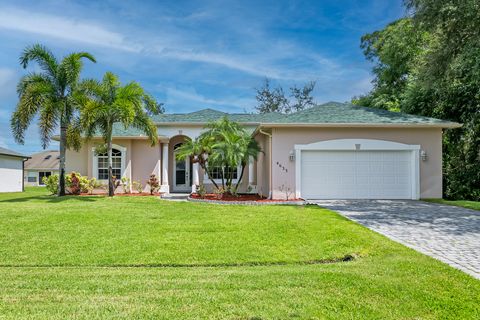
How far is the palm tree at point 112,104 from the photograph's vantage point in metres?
15.6

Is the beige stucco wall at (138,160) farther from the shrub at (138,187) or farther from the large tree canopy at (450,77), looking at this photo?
the large tree canopy at (450,77)

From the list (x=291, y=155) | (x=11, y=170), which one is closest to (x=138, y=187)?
(x=291, y=155)

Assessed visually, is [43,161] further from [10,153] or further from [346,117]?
[346,117]

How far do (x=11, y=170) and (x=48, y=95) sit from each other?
17.4 meters

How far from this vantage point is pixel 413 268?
5434mm

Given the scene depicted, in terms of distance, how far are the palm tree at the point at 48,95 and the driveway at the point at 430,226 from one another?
12.3 m

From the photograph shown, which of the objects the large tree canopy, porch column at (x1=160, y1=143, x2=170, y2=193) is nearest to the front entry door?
porch column at (x1=160, y1=143, x2=170, y2=193)

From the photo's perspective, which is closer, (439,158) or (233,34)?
(439,158)

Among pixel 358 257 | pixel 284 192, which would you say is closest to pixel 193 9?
pixel 284 192

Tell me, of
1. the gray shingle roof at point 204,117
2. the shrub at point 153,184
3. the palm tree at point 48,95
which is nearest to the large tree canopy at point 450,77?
the gray shingle roof at point 204,117

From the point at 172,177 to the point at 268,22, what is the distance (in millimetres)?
10586

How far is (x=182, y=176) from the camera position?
22.6 m

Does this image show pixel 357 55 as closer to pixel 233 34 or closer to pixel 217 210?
pixel 233 34

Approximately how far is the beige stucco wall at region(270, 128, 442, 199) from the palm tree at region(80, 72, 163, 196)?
6171 millimetres
